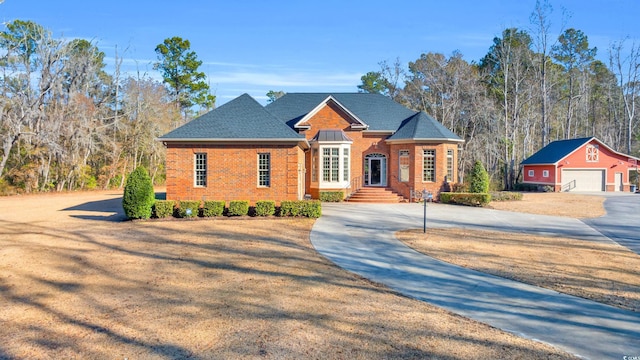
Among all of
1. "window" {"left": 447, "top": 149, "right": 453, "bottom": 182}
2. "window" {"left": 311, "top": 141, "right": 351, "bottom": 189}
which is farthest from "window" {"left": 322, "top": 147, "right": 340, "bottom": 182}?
"window" {"left": 447, "top": 149, "right": 453, "bottom": 182}

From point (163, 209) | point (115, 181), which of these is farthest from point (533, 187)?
point (115, 181)

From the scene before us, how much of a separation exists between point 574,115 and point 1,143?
2548 inches

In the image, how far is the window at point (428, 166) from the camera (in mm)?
24109

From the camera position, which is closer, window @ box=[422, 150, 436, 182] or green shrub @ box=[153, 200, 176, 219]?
green shrub @ box=[153, 200, 176, 219]

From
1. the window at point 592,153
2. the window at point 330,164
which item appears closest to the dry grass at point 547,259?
the window at point 330,164

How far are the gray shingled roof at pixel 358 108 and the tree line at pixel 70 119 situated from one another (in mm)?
16771

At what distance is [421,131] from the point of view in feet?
79.5

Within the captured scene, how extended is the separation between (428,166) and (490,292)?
683 inches

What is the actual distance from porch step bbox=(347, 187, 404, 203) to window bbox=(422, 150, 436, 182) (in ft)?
6.83

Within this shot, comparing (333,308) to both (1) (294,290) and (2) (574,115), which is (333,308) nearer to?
(1) (294,290)

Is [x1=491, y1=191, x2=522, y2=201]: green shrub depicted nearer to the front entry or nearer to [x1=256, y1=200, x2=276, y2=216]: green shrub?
the front entry

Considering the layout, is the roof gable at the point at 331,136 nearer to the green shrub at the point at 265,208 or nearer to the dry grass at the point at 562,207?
the green shrub at the point at 265,208

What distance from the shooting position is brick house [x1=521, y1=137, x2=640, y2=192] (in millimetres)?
34625

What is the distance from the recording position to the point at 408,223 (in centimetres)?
1586
